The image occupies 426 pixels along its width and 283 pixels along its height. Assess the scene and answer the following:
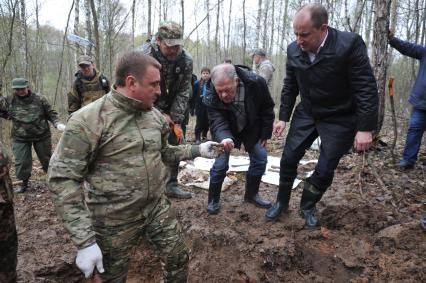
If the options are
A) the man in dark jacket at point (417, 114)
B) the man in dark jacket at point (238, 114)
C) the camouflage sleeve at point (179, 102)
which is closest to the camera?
the man in dark jacket at point (238, 114)

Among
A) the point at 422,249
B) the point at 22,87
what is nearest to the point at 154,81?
the point at 422,249

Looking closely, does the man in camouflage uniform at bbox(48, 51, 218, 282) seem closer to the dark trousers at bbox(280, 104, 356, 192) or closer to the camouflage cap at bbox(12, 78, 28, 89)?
the dark trousers at bbox(280, 104, 356, 192)

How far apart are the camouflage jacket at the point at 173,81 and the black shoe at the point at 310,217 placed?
187cm

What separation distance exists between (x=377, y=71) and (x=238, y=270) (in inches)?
139

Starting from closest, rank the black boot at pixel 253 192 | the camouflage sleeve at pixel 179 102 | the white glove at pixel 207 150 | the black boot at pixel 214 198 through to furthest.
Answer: the white glove at pixel 207 150
the black boot at pixel 214 198
the black boot at pixel 253 192
the camouflage sleeve at pixel 179 102

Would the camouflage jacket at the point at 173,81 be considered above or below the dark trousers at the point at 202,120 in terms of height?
above

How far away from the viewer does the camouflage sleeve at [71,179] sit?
177cm

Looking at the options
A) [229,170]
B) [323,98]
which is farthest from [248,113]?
[229,170]

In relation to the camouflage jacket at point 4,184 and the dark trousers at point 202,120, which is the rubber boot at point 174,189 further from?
the dark trousers at point 202,120

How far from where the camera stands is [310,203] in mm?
3408

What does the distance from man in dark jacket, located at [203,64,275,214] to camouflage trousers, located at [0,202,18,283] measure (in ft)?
6.11

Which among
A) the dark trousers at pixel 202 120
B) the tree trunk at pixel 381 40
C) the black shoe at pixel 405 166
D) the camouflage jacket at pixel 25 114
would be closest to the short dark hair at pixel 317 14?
the tree trunk at pixel 381 40

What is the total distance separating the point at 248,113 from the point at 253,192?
109 centimetres

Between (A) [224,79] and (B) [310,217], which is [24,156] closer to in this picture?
(A) [224,79]
